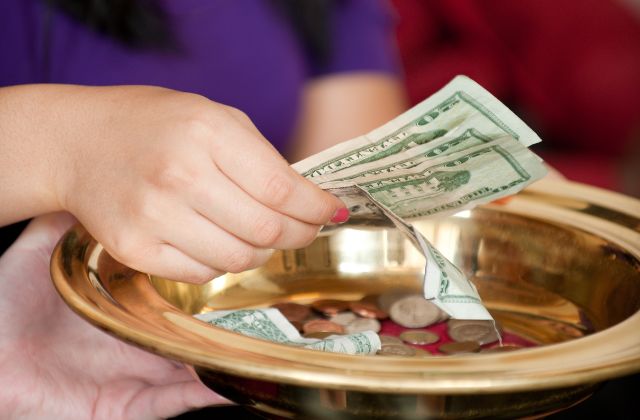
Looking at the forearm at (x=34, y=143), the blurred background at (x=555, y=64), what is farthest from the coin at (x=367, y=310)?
the blurred background at (x=555, y=64)

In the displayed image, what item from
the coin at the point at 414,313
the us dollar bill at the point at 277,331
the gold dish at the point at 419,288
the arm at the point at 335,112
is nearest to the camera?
the gold dish at the point at 419,288

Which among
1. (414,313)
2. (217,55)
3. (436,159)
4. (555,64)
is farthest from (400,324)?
(555,64)

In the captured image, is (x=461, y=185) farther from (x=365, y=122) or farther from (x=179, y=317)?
(x=365, y=122)

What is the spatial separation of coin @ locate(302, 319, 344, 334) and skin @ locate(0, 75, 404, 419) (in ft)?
0.23

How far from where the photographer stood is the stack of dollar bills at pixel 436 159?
1.78ft

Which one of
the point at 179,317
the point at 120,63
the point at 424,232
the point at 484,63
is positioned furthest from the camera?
the point at 484,63

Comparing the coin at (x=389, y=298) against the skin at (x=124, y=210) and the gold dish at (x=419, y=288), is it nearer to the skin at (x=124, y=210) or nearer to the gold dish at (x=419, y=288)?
the gold dish at (x=419, y=288)

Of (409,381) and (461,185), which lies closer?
(409,381)

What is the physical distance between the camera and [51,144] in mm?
577

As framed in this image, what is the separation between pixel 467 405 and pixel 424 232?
287 mm

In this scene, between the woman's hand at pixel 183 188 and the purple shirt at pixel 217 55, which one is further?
the purple shirt at pixel 217 55

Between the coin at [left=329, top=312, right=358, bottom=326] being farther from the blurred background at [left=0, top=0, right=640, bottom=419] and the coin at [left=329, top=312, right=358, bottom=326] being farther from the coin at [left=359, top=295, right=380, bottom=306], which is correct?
the blurred background at [left=0, top=0, right=640, bottom=419]

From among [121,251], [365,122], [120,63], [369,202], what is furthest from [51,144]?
[365,122]

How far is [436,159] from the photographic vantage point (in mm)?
562
